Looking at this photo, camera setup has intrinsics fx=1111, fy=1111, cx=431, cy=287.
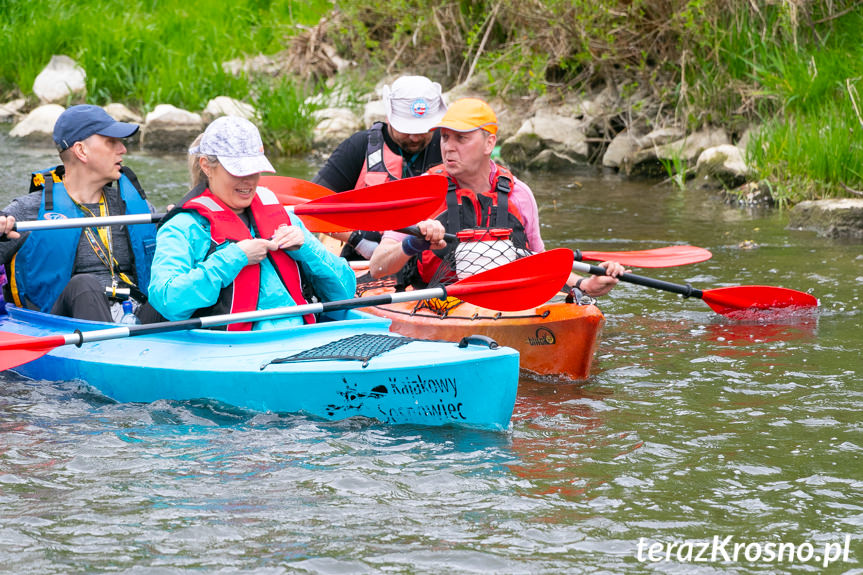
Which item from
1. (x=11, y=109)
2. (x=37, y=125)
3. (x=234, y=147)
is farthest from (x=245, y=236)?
(x=11, y=109)

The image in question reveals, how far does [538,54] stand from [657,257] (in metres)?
5.92

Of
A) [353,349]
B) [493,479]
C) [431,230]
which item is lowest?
[493,479]

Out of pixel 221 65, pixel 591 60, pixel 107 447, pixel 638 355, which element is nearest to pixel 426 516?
pixel 107 447

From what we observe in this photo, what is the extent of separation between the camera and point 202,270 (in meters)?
4.23

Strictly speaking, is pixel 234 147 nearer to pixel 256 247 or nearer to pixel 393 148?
pixel 256 247

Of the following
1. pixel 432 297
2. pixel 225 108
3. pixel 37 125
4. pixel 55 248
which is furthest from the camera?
pixel 225 108

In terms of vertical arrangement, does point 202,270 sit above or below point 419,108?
below

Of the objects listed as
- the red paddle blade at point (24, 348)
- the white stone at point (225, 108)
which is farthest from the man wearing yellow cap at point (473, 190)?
the white stone at point (225, 108)

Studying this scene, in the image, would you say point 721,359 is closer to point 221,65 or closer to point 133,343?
point 133,343

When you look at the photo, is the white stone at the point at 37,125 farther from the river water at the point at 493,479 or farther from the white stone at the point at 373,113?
the river water at the point at 493,479

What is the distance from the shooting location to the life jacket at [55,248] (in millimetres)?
4992

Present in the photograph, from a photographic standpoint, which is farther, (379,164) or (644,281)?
(379,164)

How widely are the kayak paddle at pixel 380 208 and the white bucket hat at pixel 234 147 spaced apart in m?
0.65

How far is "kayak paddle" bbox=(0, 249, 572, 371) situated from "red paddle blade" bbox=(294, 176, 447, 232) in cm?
46
